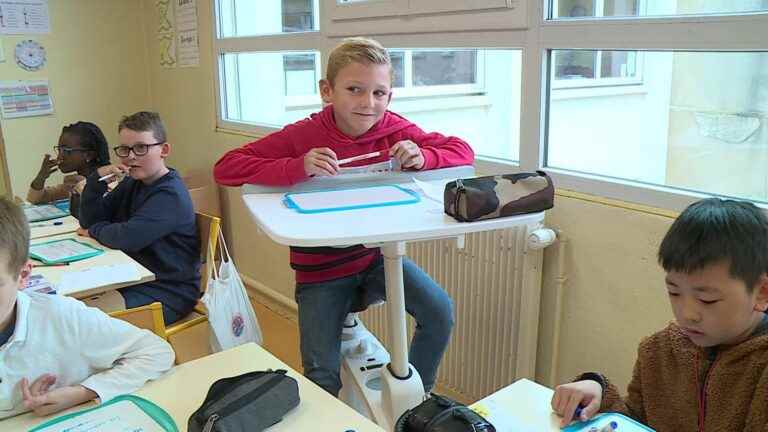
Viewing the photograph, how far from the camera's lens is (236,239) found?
12.7 feet

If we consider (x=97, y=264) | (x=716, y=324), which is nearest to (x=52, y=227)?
(x=97, y=264)

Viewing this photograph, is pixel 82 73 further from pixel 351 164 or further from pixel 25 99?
pixel 351 164

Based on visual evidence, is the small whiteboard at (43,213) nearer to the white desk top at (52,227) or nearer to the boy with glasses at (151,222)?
the white desk top at (52,227)

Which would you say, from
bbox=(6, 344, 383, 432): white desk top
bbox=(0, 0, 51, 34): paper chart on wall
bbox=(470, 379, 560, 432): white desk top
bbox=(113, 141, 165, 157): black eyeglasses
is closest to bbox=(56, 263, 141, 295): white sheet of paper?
bbox=(113, 141, 165, 157): black eyeglasses

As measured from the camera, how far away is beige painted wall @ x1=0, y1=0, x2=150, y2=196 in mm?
4188

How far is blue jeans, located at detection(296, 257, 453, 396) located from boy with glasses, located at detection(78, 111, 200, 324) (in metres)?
0.83

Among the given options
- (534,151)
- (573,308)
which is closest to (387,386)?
(573,308)

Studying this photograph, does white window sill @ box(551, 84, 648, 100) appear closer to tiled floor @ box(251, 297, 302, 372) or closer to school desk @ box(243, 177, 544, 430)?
school desk @ box(243, 177, 544, 430)

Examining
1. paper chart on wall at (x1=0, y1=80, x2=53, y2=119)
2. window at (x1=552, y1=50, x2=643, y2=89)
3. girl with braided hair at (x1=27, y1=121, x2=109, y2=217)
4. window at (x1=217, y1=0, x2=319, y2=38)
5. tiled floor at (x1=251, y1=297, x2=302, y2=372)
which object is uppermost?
window at (x1=217, y1=0, x2=319, y2=38)

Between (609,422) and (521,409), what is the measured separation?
15cm

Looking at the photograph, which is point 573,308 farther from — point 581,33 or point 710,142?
point 581,33

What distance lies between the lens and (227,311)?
2.28m

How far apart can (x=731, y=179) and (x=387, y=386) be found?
3.34 ft

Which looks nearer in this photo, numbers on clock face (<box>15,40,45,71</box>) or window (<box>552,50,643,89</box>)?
window (<box>552,50,643,89</box>)
